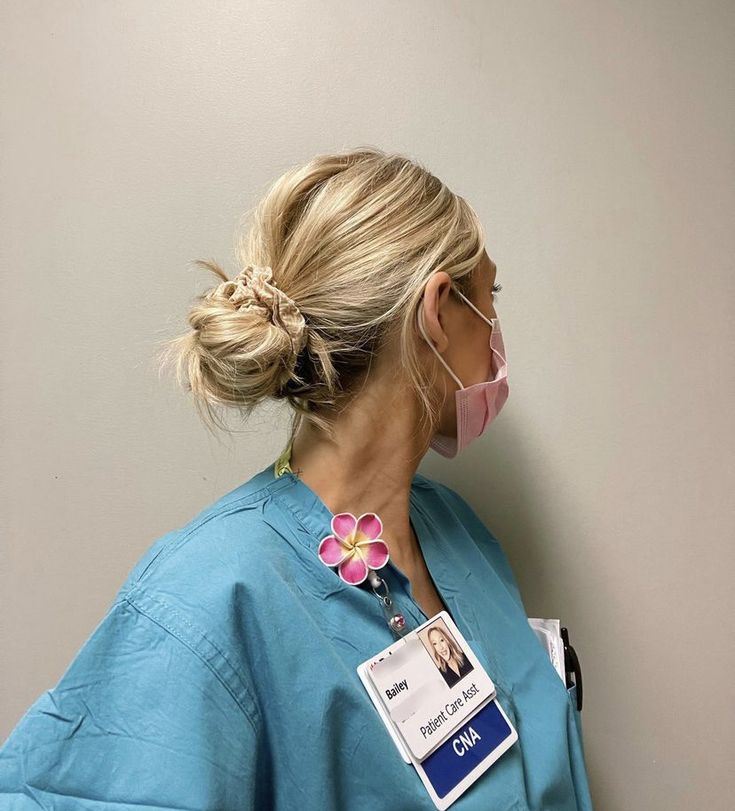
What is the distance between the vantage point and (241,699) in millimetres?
604

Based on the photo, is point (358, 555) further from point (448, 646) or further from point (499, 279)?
point (499, 279)

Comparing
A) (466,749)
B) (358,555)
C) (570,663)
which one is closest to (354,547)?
(358,555)

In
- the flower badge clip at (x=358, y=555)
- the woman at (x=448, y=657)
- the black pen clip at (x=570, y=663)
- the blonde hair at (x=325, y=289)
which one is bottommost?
the black pen clip at (x=570, y=663)

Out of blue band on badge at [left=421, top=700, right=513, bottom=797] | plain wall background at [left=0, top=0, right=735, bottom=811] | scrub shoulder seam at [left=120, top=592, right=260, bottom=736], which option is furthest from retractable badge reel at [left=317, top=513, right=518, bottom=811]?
plain wall background at [left=0, top=0, right=735, bottom=811]

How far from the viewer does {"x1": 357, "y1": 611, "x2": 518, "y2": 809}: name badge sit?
0.67 metres

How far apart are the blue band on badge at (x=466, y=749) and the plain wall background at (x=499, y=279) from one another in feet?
1.27

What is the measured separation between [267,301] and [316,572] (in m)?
0.31

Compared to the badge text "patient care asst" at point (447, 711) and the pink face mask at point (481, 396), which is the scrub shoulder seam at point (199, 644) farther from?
the pink face mask at point (481, 396)

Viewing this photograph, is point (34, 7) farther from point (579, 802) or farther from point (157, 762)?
point (579, 802)

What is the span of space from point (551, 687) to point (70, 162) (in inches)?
41.1

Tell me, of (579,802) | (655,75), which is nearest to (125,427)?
(579,802)

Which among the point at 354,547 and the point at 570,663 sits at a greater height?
the point at 354,547

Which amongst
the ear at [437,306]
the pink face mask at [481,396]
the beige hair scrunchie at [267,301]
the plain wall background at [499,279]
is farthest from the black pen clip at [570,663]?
the beige hair scrunchie at [267,301]

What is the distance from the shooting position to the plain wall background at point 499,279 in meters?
1.00
